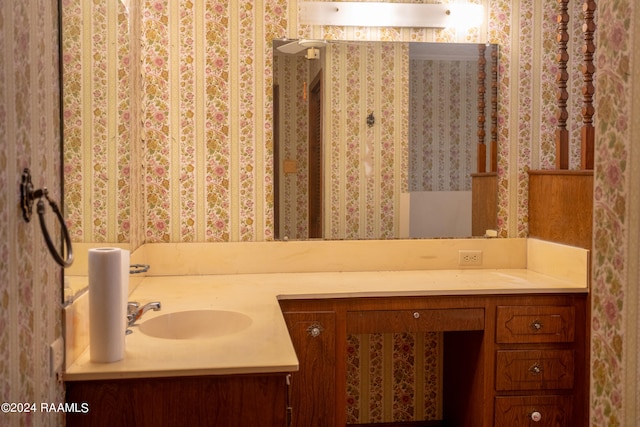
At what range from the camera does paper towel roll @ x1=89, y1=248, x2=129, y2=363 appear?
5.64 ft

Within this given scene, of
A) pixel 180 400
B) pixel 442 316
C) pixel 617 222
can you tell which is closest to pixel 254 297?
pixel 442 316

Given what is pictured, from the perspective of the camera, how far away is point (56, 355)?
158 centimetres

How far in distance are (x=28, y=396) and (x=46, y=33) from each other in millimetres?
776

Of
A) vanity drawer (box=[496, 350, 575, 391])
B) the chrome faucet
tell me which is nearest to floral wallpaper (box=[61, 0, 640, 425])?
the chrome faucet

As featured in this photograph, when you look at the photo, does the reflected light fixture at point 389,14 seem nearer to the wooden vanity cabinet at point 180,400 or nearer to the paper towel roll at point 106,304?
the paper towel roll at point 106,304

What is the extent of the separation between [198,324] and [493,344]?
1267 millimetres

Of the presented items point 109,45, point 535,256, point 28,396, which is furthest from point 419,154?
point 28,396

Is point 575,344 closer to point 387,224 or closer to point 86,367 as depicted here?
point 387,224

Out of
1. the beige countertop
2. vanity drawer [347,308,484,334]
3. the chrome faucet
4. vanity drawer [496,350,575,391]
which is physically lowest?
vanity drawer [496,350,575,391]

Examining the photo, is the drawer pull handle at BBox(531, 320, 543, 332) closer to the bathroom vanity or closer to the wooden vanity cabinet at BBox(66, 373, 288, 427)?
the bathroom vanity

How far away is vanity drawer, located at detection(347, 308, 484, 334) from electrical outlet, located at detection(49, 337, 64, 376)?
4.44ft

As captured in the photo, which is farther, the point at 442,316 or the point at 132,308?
the point at 442,316

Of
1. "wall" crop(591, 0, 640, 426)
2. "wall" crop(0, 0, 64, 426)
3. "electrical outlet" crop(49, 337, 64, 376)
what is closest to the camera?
"wall" crop(591, 0, 640, 426)

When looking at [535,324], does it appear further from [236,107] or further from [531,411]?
[236,107]
